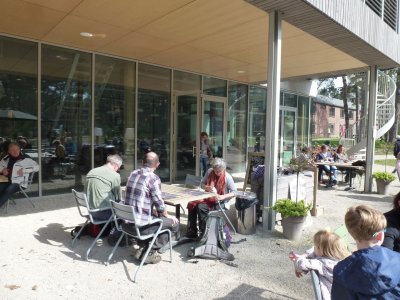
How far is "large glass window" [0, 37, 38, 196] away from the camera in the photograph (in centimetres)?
618

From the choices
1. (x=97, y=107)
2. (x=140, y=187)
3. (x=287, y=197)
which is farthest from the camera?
(x=97, y=107)

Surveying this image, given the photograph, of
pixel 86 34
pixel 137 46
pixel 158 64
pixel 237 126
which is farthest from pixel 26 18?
pixel 237 126

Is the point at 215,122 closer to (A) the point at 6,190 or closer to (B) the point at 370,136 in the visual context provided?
(B) the point at 370,136

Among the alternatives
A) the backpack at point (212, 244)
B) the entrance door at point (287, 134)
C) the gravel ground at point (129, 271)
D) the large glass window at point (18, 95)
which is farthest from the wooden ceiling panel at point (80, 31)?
the entrance door at point (287, 134)

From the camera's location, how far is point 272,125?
196 inches

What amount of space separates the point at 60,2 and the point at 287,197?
4321mm

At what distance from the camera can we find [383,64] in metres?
8.07

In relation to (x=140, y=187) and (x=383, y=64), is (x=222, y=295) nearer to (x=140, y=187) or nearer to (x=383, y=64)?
(x=140, y=187)

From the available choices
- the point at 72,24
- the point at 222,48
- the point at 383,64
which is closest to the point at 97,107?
the point at 72,24

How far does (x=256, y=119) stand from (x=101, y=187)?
8.46m

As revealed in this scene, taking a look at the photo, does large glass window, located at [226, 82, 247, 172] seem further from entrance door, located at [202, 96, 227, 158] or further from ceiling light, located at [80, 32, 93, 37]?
ceiling light, located at [80, 32, 93, 37]

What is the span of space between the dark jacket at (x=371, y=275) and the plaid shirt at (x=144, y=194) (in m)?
2.27

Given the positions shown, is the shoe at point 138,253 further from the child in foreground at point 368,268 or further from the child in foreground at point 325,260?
the child in foreground at point 368,268

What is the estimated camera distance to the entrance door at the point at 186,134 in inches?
362
